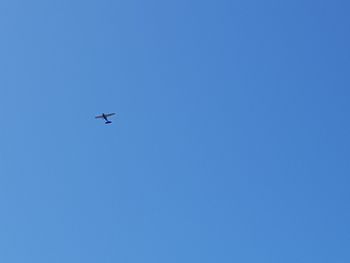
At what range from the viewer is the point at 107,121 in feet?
308
